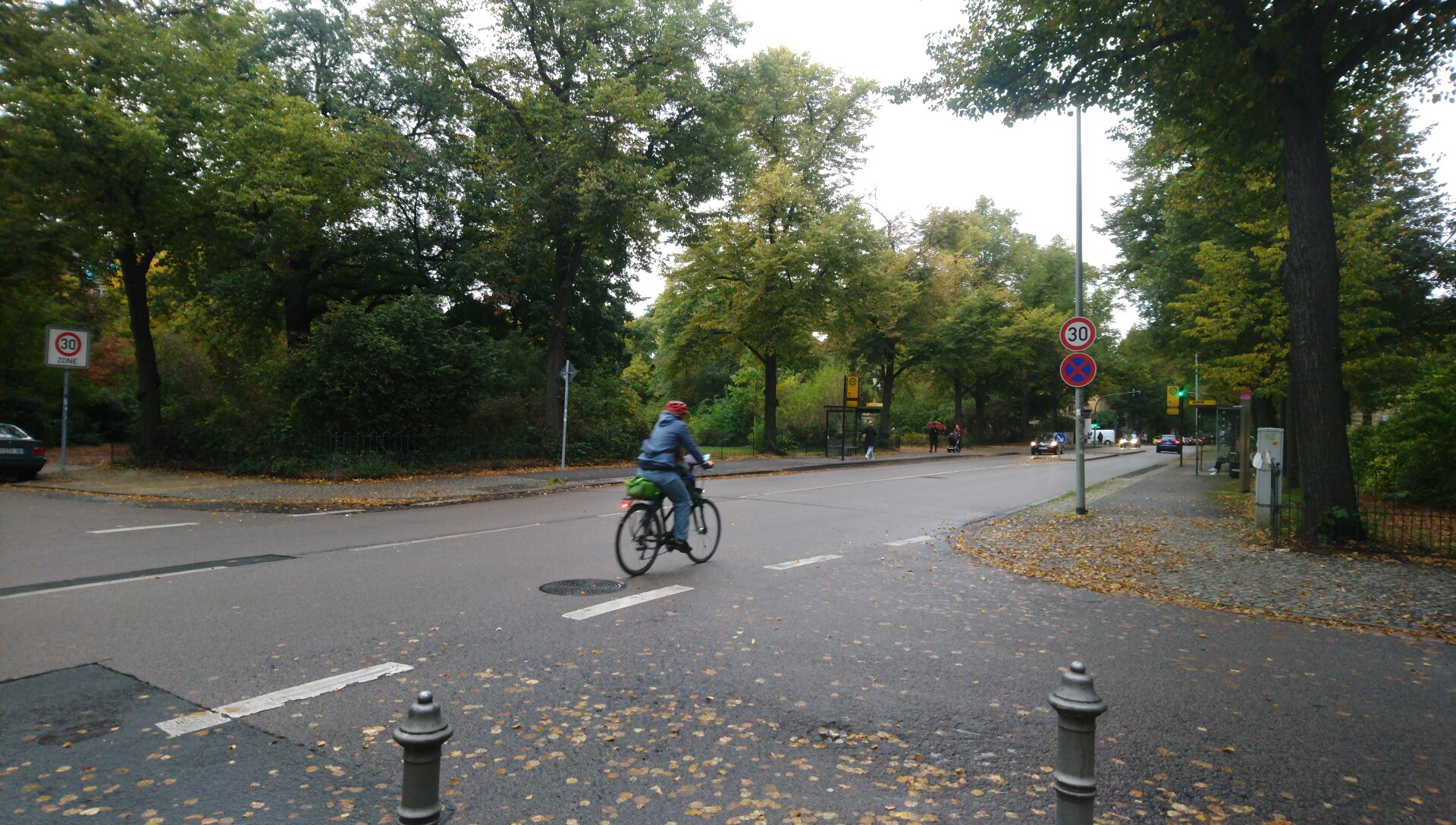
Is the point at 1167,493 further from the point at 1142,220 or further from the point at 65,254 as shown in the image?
the point at 65,254

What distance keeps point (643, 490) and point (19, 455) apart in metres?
17.9

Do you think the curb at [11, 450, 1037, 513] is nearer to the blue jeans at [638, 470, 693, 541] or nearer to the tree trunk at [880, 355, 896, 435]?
the blue jeans at [638, 470, 693, 541]

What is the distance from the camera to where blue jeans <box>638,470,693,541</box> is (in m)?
8.46

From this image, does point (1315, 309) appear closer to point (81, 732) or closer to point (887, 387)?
point (81, 732)

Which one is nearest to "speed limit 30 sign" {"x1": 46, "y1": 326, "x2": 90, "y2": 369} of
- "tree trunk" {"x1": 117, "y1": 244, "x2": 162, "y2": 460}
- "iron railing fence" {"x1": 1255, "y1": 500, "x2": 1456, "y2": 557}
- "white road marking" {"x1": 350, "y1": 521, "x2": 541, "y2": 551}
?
"tree trunk" {"x1": 117, "y1": 244, "x2": 162, "y2": 460}

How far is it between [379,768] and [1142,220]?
28483mm

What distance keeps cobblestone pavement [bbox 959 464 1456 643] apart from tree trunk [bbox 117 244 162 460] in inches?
833

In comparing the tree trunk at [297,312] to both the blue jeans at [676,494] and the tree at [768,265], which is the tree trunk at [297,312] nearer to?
the tree at [768,265]

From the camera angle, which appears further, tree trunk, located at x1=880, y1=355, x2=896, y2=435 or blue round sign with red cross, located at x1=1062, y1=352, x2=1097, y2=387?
tree trunk, located at x1=880, y1=355, x2=896, y2=435

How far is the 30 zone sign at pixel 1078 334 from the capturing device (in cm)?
1375

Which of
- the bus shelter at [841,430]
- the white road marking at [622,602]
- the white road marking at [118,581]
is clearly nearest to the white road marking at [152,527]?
the white road marking at [118,581]

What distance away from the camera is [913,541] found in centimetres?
1131

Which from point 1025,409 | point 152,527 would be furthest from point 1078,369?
point 1025,409

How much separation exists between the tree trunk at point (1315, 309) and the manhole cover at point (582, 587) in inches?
357
